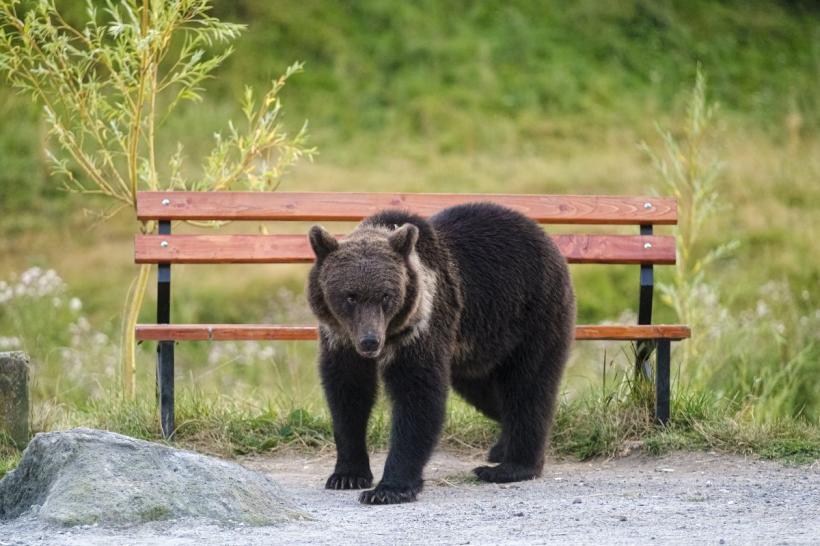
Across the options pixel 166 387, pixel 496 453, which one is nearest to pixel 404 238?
pixel 496 453

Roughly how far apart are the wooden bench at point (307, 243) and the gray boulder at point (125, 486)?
5.16ft

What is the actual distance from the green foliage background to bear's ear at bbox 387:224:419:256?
20.6 ft

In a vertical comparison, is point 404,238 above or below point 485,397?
above

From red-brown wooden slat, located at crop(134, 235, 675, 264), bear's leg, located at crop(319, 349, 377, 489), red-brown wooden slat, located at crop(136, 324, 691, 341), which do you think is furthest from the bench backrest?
bear's leg, located at crop(319, 349, 377, 489)

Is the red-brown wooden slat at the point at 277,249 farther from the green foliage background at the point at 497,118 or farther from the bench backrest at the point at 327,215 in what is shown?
A: the green foliage background at the point at 497,118

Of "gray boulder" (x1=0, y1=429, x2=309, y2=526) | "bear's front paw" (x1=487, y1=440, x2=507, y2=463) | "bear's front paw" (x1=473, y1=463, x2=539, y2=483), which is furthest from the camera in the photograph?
"bear's front paw" (x1=487, y1=440, x2=507, y2=463)

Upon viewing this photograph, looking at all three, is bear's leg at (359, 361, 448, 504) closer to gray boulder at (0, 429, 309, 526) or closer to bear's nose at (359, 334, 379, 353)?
bear's nose at (359, 334, 379, 353)

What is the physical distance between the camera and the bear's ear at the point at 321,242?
220 inches

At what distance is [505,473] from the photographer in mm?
6074

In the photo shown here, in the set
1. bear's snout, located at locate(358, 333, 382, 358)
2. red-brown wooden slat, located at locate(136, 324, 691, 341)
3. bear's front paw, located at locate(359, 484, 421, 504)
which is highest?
bear's snout, located at locate(358, 333, 382, 358)

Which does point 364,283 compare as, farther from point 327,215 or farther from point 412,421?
point 327,215

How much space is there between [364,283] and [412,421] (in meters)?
0.67

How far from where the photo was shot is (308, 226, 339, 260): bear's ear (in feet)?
18.3

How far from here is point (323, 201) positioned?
719 centimetres
